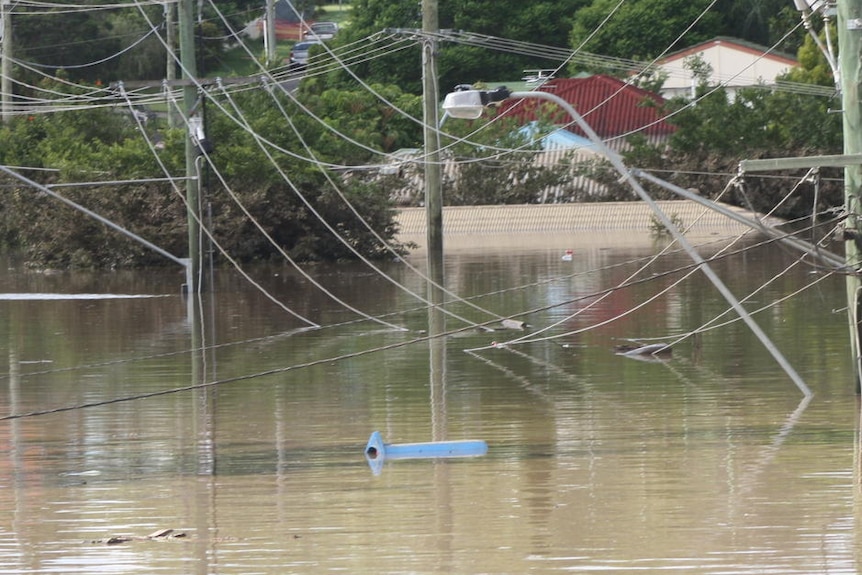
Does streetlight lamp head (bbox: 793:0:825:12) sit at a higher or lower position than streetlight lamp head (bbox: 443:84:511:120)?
higher

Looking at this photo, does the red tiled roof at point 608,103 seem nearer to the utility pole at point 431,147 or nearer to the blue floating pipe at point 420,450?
the utility pole at point 431,147

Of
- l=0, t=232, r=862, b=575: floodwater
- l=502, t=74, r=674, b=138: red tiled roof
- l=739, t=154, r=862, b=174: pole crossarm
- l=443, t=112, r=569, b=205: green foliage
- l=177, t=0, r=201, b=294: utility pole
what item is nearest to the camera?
l=0, t=232, r=862, b=575: floodwater

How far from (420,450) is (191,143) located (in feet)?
52.2

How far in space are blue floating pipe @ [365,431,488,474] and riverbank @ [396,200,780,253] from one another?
1180 inches

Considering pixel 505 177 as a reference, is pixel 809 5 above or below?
below

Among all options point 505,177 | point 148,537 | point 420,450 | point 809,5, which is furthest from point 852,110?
point 505,177

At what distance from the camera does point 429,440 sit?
13.2 m

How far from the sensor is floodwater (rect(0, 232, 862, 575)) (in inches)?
373

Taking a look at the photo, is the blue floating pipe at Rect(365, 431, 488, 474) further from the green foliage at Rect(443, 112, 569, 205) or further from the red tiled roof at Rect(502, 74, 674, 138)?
the red tiled roof at Rect(502, 74, 674, 138)

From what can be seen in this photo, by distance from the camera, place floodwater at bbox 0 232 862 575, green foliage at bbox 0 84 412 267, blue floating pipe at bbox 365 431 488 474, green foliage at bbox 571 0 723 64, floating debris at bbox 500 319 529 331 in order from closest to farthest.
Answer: floodwater at bbox 0 232 862 575, blue floating pipe at bbox 365 431 488 474, floating debris at bbox 500 319 529 331, green foliage at bbox 0 84 412 267, green foliage at bbox 571 0 723 64

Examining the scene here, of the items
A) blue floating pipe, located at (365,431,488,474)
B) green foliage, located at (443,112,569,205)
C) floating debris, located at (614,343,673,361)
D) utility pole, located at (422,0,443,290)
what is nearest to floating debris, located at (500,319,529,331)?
floating debris, located at (614,343,673,361)

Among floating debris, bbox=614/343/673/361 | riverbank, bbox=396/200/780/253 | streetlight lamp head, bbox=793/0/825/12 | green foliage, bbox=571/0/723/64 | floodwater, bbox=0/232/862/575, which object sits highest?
green foliage, bbox=571/0/723/64

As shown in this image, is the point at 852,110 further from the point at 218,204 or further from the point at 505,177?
the point at 505,177

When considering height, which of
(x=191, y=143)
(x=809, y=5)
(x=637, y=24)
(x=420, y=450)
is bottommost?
(x=420, y=450)
